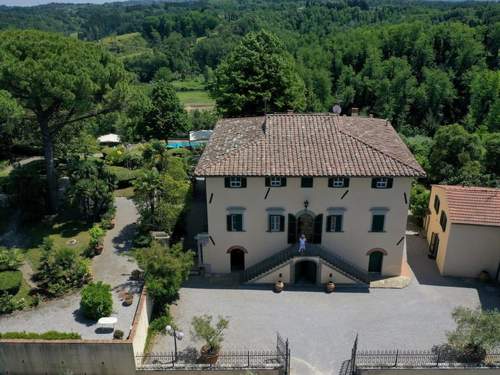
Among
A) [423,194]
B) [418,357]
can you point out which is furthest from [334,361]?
[423,194]

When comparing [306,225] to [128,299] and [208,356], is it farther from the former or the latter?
[128,299]

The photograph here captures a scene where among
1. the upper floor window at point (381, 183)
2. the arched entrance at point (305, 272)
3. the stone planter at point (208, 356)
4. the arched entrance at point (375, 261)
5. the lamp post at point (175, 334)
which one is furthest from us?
the arched entrance at point (375, 261)

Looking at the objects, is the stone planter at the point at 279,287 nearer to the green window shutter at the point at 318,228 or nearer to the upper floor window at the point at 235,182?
the green window shutter at the point at 318,228

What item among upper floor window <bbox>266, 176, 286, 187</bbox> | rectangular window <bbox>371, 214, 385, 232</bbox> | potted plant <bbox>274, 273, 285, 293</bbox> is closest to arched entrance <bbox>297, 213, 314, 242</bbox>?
upper floor window <bbox>266, 176, 286, 187</bbox>

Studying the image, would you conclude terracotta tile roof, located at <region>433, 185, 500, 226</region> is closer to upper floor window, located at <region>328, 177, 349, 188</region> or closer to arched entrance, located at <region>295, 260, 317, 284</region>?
upper floor window, located at <region>328, 177, 349, 188</region>

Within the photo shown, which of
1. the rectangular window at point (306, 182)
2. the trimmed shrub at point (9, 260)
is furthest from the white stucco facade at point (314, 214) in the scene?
the trimmed shrub at point (9, 260)

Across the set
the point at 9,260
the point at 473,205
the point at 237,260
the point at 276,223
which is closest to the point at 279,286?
the point at 237,260
